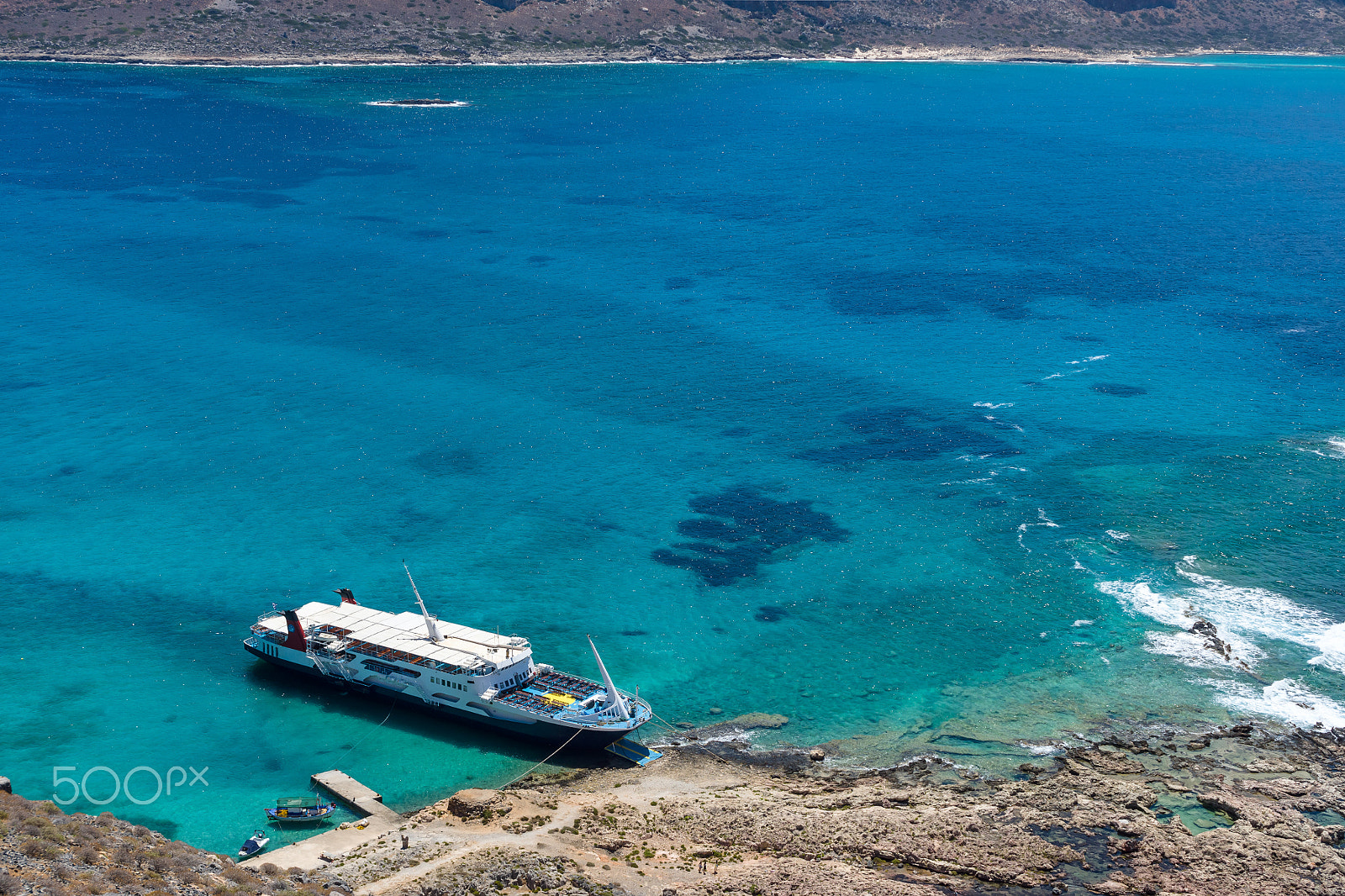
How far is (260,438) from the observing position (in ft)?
463

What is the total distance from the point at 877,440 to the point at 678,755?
61.5 meters

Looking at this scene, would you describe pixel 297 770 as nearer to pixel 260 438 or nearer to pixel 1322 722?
pixel 260 438

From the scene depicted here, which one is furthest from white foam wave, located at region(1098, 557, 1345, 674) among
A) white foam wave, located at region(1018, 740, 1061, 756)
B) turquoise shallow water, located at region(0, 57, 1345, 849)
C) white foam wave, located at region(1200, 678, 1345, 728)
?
white foam wave, located at region(1018, 740, 1061, 756)

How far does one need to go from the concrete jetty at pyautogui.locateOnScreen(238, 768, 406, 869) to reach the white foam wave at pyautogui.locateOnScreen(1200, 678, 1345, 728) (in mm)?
62038

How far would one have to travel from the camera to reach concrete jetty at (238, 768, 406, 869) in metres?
74.5

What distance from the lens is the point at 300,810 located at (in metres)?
80.6

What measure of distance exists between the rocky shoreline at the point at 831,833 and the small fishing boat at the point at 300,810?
5.73 m

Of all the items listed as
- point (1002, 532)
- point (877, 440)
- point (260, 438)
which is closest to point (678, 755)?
point (1002, 532)

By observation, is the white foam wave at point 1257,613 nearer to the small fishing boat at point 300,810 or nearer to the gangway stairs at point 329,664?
the gangway stairs at point 329,664

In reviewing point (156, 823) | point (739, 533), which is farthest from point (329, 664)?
point (739, 533)

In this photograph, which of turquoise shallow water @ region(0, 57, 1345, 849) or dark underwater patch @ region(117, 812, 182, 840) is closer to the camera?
dark underwater patch @ region(117, 812, 182, 840)

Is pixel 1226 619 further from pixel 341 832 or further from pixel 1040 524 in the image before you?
pixel 341 832

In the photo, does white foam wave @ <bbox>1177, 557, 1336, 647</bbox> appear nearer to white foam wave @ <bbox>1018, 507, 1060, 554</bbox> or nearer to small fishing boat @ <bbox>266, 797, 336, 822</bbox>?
white foam wave @ <bbox>1018, 507, 1060, 554</bbox>

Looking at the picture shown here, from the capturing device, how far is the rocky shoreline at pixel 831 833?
67.8 m
